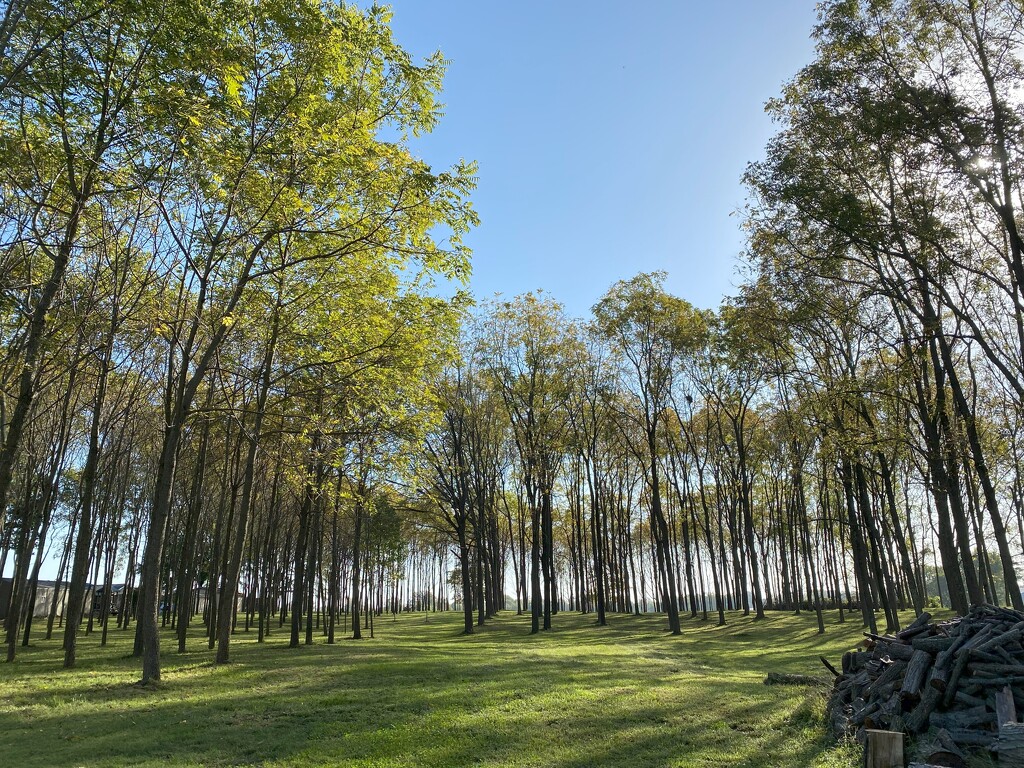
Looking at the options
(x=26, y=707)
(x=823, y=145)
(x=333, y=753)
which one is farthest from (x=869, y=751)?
(x=823, y=145)

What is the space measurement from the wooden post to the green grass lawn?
2.79 metres

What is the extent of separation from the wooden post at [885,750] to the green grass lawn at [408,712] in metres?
2.79

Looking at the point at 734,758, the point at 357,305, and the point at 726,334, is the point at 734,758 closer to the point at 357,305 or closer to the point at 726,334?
the point at 357,305

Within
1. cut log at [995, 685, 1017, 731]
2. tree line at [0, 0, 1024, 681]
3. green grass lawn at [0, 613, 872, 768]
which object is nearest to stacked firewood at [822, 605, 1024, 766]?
cut log at [995, 685, 1017, 731]

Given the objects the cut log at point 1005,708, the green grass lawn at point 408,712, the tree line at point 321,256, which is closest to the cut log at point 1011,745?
the cut log at point 1005,708

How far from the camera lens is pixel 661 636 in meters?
26.7

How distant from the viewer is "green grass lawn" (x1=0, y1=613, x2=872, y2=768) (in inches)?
307

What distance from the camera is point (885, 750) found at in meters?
4.98

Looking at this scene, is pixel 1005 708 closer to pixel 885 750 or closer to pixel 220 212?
pixel 885 750

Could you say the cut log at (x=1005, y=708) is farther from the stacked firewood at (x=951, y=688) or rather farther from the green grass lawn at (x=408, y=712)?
the green grass lawn at (x=408, y=712)

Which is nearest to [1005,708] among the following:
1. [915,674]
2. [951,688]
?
[951,688]

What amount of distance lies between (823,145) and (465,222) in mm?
10735

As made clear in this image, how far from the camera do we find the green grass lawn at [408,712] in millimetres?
7789

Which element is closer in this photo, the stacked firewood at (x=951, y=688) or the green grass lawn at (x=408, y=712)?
the stacked firewood at (x=951, y=688)
